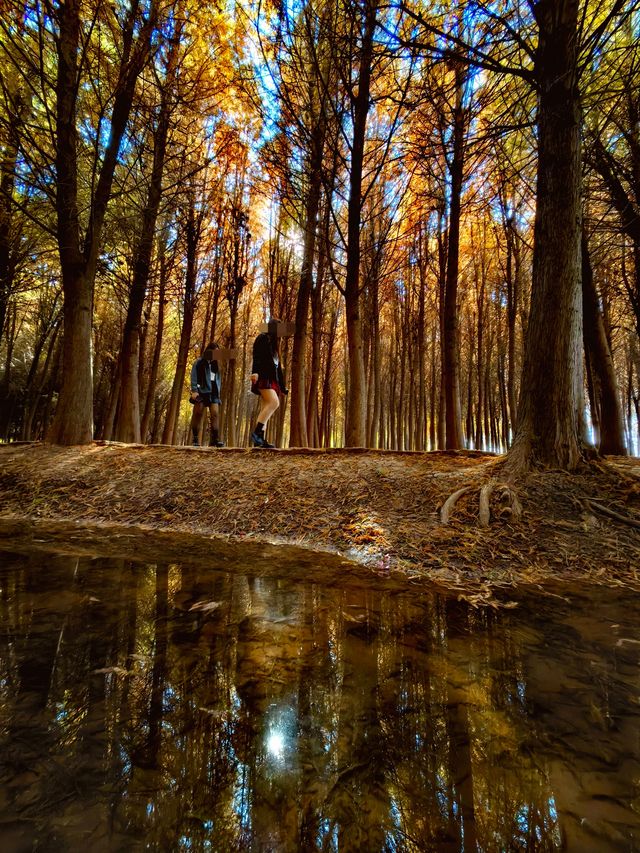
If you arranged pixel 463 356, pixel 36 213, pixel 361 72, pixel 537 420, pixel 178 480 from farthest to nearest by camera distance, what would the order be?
pixel 463 356 → pixel 36 213 → pixel 361 72 → pixel 178 480 → pixel 537 420

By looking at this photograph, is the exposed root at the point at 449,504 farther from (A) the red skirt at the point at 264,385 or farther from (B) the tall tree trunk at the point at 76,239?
(B) the tall tree trunk at the point at 76,239

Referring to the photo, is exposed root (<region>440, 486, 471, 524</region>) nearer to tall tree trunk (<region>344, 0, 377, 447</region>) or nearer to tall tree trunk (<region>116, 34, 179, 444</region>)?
tall tree trunk (<region>344, 0, 377, 447</region>)

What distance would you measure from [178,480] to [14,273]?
848cm

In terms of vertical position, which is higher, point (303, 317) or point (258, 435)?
point (303, 317)

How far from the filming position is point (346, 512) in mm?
4273

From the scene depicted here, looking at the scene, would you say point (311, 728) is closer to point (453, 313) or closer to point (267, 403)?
point (267, 403)

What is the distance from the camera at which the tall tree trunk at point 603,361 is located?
707cm

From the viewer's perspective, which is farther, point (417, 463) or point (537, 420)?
point (417, 463)

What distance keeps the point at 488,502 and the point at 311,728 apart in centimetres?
326

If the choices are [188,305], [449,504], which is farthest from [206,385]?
[449,504]

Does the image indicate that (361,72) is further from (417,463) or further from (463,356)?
(463,356)

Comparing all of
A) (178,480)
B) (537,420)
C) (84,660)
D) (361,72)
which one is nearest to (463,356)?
(361,72)

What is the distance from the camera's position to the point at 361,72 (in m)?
6.66

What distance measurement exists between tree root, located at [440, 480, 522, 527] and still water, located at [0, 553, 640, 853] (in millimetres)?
1533
